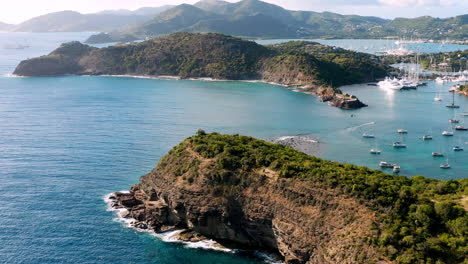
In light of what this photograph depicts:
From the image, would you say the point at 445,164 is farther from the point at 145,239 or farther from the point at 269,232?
the point at 145,239

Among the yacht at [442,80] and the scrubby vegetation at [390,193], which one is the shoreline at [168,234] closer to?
the scrubby vegetation at [390,193]

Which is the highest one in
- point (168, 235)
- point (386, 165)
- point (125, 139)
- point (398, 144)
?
point (125, 139)

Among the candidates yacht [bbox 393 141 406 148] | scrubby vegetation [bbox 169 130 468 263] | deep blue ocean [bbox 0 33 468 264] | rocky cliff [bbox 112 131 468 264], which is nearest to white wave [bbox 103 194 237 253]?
rocky cliff [bbox 112 131 468 264]

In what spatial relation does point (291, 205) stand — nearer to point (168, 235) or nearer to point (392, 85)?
point (168, 235)

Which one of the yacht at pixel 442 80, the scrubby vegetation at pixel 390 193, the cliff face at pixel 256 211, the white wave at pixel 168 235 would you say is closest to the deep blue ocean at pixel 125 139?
the white wave at pixel 168 235

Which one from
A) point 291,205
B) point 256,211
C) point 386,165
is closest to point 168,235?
point 256,211

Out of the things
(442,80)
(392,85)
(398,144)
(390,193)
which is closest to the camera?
(390,193)

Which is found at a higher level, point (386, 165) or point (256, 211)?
point (256, 211)

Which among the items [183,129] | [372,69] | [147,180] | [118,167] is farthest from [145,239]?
[372,69]
